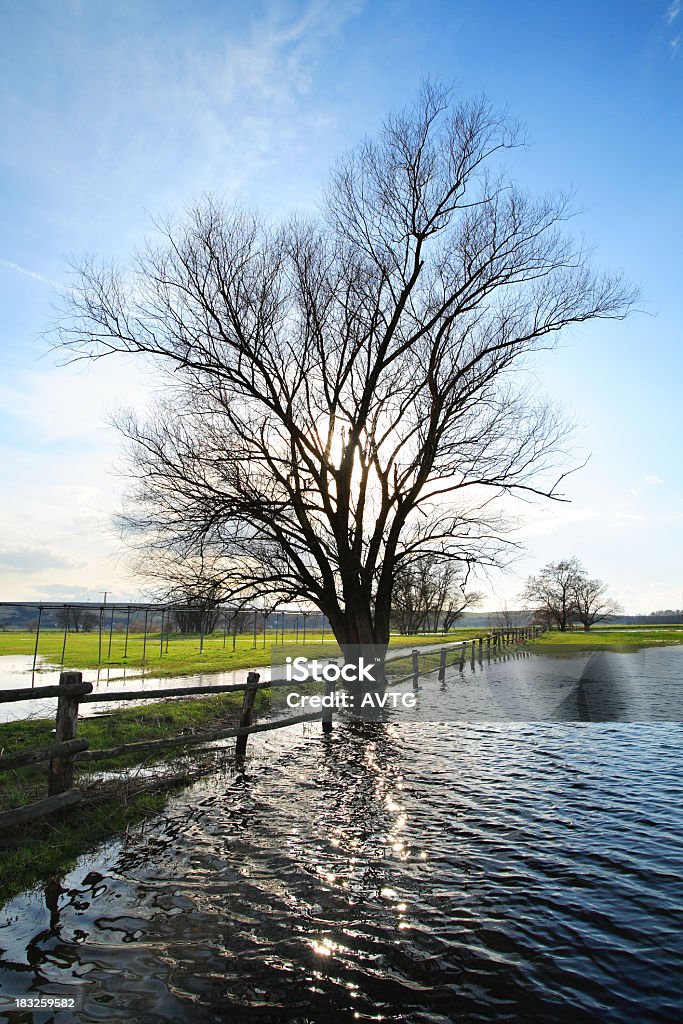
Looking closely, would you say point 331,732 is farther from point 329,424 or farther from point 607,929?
point 607,929

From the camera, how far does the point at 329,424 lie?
17.5m

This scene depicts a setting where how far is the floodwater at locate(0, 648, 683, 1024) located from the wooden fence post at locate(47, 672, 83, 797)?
37.0 inches

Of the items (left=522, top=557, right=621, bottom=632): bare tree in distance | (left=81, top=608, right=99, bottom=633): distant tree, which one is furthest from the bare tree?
(left=81, top=608, right=99, bottom=633): distant tree

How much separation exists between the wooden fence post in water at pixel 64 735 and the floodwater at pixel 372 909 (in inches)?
37.1

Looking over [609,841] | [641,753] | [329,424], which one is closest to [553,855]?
[609,841]

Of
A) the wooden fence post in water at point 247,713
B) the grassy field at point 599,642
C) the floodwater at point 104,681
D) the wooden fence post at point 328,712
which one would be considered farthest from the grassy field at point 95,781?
the grassy field at point 599,642

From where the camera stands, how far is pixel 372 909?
5.61 meters

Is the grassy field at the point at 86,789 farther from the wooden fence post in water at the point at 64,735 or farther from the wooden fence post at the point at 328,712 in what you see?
the wooden fence post at the point at 328,712

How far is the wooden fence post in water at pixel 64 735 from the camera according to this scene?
284 inches

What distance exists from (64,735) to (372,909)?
4023 mm

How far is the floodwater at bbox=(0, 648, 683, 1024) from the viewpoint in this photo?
4297 millimetres

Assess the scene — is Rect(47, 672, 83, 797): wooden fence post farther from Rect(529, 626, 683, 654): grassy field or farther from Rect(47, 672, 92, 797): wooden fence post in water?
Rect(529, 626, 683, 654): grassy field

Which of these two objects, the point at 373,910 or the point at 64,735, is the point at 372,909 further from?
the point at 64,735

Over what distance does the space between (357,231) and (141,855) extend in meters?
15.7
